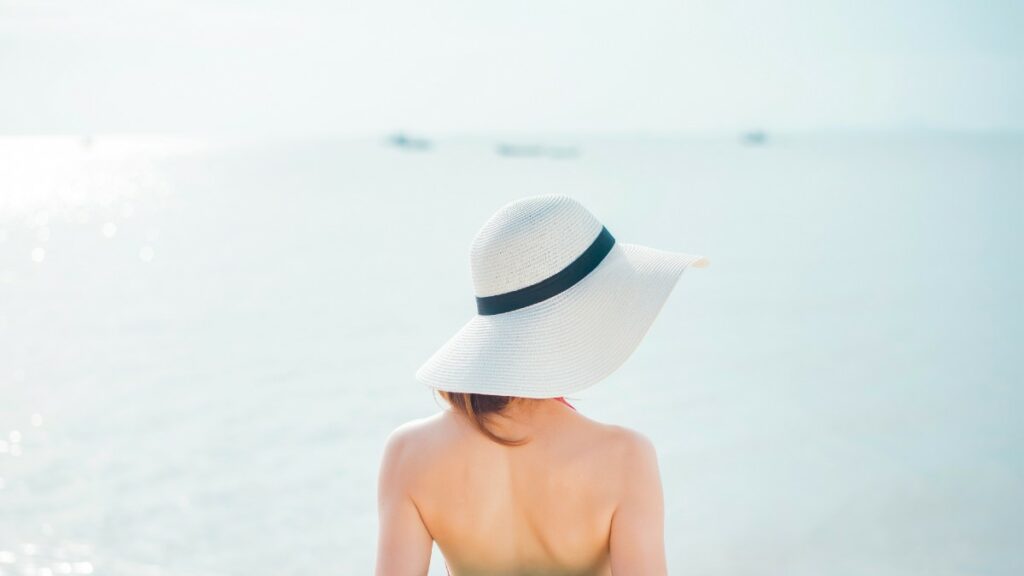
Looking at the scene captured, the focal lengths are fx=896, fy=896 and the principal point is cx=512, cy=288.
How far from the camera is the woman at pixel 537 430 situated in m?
1.26

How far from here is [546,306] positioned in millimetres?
1311

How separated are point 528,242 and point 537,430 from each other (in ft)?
0.89

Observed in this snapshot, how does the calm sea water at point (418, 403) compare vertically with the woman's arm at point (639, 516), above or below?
below

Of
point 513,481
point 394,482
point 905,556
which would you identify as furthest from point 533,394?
point 905,556

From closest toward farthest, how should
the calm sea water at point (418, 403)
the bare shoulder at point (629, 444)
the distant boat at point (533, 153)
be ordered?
the bare shoulder at point (629, 444) < the calm sea water at point (418, 403) < the distant boat at point (533, 153)

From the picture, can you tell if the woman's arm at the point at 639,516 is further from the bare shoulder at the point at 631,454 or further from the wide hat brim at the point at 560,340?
the wide hat brim at the point at 560,340

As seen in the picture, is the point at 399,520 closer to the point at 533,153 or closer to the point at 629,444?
the point at 629,444

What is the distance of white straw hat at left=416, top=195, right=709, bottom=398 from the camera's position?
1275 mm

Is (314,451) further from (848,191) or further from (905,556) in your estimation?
(848,191)

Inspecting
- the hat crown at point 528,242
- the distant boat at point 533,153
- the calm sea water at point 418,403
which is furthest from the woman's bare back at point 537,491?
the distant boat at point 533,153

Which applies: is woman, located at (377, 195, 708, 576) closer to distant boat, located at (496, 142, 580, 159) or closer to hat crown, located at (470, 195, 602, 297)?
hat crown, located at (470, 195, 602, 297)

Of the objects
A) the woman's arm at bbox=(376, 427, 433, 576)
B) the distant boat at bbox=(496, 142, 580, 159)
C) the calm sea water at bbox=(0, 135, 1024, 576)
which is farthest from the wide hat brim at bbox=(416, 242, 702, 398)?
the distant boat at bbox=(496, 142, 580, 159)

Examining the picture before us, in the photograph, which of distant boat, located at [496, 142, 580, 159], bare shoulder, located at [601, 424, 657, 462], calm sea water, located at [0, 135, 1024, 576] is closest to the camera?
bare shoulder, located at [601, 424, 657, 462]

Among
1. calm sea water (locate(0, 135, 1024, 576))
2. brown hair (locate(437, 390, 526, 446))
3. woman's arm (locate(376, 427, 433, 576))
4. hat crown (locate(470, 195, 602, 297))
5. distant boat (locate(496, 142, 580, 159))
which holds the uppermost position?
hat crown (locate(470, 195, 602, 297))
